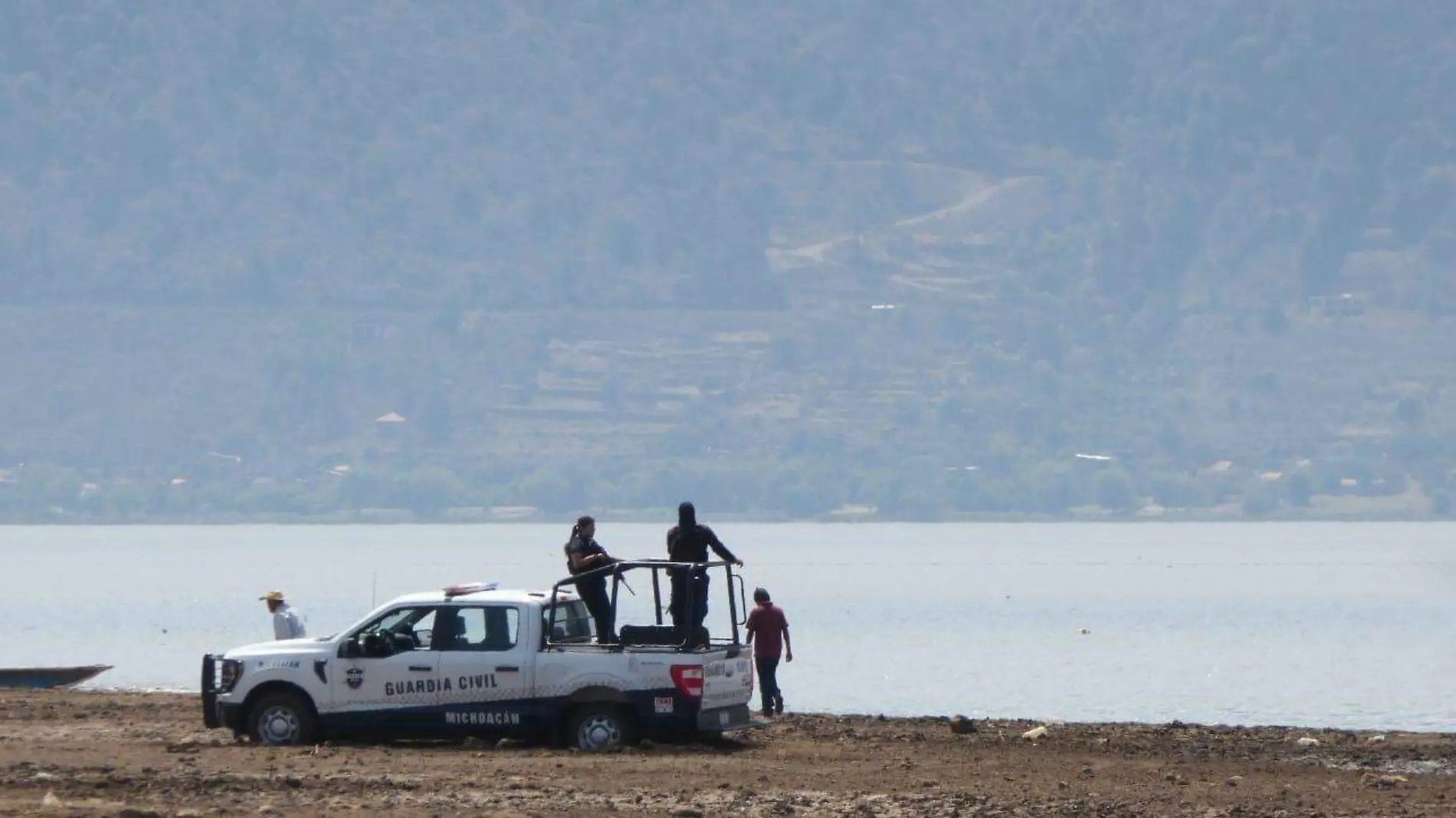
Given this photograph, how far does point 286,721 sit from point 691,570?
384 cm

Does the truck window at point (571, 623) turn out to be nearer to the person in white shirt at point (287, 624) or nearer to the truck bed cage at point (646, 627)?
the truck bed cage at point (646, 627)

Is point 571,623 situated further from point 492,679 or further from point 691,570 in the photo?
point 691,570

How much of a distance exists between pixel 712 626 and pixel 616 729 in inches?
1757

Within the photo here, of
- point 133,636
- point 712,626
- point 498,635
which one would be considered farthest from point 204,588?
point 498,635

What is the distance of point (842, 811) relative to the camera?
20.5 m

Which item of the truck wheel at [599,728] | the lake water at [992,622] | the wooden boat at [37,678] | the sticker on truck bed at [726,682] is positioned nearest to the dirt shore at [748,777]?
the truck wheel at [599,728]

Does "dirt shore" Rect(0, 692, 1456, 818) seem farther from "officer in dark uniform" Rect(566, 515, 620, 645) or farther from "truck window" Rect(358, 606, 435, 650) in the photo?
"officer in dark uniform" Rect(566, 515, 620, 645)

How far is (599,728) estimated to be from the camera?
2425 centimetres

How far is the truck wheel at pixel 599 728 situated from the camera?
24.2 meters

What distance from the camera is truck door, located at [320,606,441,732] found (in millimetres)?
24547

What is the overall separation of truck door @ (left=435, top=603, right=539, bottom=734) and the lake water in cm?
1150

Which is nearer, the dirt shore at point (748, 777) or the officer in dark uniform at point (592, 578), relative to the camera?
the dirt shore at point (748, 777)

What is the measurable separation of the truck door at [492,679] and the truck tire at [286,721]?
4.15 ft

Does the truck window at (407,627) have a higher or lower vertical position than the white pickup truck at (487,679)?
higher
